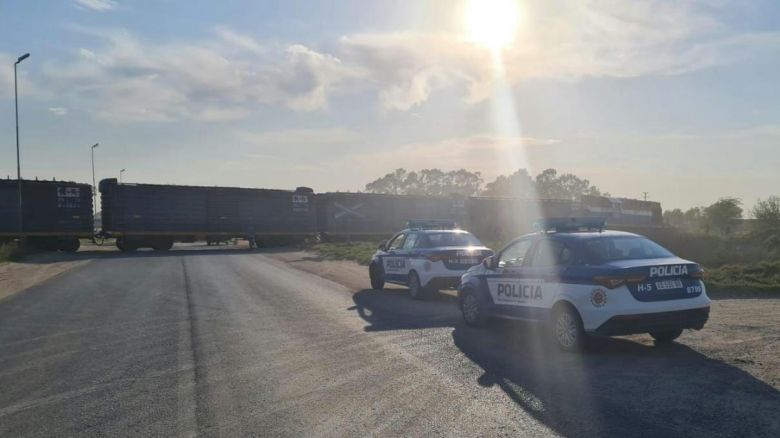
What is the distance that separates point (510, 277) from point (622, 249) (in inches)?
71.8

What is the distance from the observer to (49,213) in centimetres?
3812

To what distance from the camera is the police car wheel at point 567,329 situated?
8477 mm

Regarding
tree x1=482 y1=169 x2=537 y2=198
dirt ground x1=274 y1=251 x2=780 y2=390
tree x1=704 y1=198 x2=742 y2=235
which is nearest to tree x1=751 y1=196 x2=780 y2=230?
tree x1=704 y1=198 x2=742 y2=235

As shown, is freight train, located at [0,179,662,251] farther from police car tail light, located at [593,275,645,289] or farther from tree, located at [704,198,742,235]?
police car tail light, located at [593,275,645,289]

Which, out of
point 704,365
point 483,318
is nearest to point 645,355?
point 704,365

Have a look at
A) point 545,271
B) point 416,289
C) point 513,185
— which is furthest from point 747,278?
point 513,185

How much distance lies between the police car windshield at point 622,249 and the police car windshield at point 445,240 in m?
6.69

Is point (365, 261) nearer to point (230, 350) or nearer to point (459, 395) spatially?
point (230, 350)

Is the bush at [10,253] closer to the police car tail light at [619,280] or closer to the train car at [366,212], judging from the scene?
the train car at [366,212]

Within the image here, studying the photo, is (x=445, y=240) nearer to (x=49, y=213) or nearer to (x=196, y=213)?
(x=196, y=213)

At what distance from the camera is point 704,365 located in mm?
7676

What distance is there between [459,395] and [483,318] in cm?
425

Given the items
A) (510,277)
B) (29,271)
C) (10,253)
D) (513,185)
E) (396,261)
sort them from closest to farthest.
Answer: (510,277)
(396,261)
(29,271)
(10,253)
(513,185)

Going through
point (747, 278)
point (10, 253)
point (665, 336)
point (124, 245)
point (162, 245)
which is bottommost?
point (747, 278)
